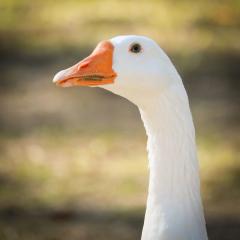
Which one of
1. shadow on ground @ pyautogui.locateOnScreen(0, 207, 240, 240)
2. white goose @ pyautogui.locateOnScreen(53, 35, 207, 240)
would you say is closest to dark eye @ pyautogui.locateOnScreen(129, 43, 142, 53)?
white goose @ pyautogui.locateOnScreen(53, 35, 207, 240)

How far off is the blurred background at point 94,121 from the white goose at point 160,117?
2.35m

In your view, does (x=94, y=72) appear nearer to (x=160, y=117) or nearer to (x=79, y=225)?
(x=160, y=117)

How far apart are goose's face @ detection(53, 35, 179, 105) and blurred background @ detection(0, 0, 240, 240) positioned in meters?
2.51

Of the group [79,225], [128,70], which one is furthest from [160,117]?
[79,225]

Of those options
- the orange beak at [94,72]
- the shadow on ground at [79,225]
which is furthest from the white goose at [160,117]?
the shadow on ground at [79,225]

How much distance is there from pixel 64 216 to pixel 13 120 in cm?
169

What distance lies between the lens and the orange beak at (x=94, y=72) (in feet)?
14.4

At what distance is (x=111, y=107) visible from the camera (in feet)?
28.6

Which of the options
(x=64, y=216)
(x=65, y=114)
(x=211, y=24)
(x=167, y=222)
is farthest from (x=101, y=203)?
(x=211, y=24)

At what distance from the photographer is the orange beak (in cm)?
439

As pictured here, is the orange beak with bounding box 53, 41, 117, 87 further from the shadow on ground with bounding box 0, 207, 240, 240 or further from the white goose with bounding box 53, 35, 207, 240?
the shadow on ground with bounding box 0, 207, 240, 240

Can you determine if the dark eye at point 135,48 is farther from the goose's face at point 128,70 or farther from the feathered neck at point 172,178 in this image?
the feathered neck at point 172,178

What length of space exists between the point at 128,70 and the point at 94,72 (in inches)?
6.5

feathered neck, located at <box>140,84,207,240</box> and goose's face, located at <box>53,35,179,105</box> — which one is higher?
goose's face, located at <box>53,35,179,105</box>
